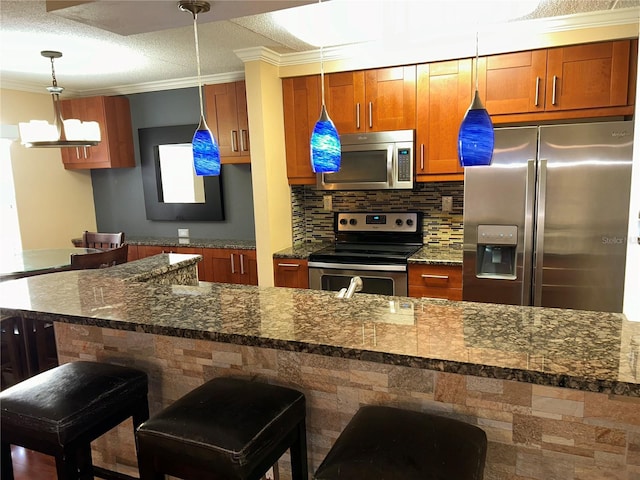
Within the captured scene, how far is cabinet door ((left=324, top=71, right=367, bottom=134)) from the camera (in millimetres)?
3428

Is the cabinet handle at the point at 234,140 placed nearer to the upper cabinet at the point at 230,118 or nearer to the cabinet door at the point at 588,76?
the upper cabinet at the point at 230,118

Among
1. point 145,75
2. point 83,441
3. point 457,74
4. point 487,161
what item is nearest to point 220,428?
point 83,441

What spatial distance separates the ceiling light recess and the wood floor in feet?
6.37

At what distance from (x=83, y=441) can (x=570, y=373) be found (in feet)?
4.35

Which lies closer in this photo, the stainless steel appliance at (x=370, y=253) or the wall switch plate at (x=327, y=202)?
the stainless steel appliance at (x=370, y=253)

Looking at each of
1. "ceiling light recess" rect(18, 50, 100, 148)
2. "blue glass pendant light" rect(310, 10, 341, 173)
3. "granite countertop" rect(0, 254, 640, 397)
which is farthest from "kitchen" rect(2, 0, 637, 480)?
"blue glass pendant light" rect(310, 10, 341, 173)

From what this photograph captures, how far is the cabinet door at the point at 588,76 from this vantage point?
111 inches

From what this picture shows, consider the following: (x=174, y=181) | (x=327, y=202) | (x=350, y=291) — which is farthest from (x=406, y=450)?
(x=174, y=181)

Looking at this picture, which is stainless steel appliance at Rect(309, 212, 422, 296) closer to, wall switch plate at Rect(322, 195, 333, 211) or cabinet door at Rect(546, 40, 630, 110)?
wall switch plate at Rect(322, 195, 333, 211)

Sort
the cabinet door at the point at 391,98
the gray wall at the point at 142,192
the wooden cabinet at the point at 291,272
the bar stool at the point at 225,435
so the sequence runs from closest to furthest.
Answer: the bar stool at the point at 225,435, the cabinet door at the point at 391,98, the wooden cabinet at the point at 291,272, the gray wall at the point at 142,192

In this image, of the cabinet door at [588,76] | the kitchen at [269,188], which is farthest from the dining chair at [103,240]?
the cabinet door at [588,76]

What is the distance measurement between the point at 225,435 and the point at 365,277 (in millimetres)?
2267

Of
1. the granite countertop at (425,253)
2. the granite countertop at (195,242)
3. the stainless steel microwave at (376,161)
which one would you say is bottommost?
the granite countertop at (425,253)

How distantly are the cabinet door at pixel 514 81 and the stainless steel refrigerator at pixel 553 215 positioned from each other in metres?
0.41
